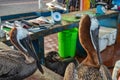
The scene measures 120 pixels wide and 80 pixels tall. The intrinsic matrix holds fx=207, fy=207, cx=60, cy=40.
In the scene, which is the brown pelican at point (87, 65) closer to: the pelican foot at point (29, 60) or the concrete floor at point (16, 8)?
the pelican foot at point (29, 60)

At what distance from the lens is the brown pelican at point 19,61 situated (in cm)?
134

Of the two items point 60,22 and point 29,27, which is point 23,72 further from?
point 60,22

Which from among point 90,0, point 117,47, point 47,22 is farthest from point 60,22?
point 90,0

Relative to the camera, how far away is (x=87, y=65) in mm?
1619

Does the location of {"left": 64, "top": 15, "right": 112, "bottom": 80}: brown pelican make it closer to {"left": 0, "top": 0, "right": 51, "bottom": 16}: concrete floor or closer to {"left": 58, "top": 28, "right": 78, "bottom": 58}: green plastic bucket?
{"left": 58, "top": 28, "right": 78, "bottom": 58}: green plastic bucket

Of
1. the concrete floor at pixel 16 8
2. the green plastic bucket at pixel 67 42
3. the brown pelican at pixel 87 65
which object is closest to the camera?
the brown pelican at pixel 87 65

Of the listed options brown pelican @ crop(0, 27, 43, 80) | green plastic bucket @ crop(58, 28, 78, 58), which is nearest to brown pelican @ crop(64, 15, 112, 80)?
brown pelican @ crop(0, 27, 43, 80)

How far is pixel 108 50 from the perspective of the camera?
420 centimetres

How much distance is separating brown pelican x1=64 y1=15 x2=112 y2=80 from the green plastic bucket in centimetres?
165

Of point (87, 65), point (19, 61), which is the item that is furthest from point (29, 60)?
point (87, 65)

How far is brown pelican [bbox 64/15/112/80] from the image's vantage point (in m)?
1.30

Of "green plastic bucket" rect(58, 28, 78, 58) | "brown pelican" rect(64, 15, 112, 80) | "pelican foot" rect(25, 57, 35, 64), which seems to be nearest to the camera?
"brown pelican" rect(64, 15, 112, 80)

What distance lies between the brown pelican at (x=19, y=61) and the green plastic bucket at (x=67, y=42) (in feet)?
6.13

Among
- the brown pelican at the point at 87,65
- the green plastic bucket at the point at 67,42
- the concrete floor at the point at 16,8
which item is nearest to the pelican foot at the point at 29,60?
the brown pelican at the point at 87,65
